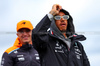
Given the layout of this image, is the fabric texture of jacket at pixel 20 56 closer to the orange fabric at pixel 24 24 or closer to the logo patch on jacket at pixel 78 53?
the orange fabric at pixel 24 24

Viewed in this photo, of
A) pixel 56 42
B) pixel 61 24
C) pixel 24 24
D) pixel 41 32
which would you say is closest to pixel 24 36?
pixel 24 24

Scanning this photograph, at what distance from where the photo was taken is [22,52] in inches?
238

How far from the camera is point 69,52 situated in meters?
4.30

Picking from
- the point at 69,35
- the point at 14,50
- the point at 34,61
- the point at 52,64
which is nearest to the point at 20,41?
the point at 14,50

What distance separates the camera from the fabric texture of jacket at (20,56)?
18.9ft

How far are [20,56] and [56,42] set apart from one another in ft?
6.01

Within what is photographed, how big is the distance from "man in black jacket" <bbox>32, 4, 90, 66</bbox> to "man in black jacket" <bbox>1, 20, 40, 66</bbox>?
1567 mm

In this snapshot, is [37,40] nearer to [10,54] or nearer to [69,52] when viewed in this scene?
[69,52]

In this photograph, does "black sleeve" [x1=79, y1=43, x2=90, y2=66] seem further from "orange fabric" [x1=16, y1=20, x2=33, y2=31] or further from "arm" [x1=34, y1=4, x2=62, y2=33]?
"orange fabric" [x1=16, y1=20, x2=33, y2=31]

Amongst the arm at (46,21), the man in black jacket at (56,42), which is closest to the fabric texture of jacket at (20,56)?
the man in black jacket at (56,42)

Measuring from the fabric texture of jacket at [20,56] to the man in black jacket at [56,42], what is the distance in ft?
5.10

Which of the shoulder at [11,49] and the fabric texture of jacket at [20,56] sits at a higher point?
the shoulder at [11,49]

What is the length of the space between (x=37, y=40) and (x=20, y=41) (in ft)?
7.31

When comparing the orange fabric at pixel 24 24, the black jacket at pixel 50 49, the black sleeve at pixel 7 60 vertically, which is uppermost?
the orange fabric at pixel 24 24
